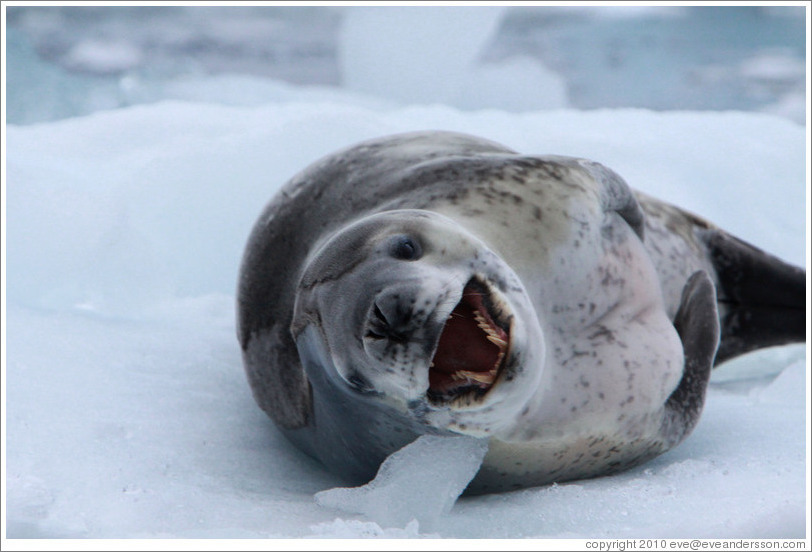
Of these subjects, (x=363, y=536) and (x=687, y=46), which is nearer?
(x=363, y=536)

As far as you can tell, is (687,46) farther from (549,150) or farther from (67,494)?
(67,494)

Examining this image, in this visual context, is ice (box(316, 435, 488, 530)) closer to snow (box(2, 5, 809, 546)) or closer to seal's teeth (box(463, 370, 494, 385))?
snow (box(2, 5, 809, 546))

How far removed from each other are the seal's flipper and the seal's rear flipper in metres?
0.40

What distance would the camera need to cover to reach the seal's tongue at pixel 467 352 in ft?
5.30

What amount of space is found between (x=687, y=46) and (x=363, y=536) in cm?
481

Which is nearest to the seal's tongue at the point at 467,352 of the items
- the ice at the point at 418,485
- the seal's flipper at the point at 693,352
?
the ice at the point at 418,485

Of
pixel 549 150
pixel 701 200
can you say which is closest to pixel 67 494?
pixel 549 150

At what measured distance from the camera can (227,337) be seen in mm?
2951

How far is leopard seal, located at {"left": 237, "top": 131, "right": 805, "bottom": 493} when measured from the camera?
162cm

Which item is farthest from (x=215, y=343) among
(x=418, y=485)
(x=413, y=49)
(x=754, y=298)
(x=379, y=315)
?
(x=413, y=49)

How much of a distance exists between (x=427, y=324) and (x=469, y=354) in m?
0.16

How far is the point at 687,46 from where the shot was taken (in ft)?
18.3

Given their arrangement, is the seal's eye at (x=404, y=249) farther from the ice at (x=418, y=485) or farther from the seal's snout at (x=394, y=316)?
the ice at (x=418, y=485)

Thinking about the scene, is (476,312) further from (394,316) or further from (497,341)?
(394,316)
